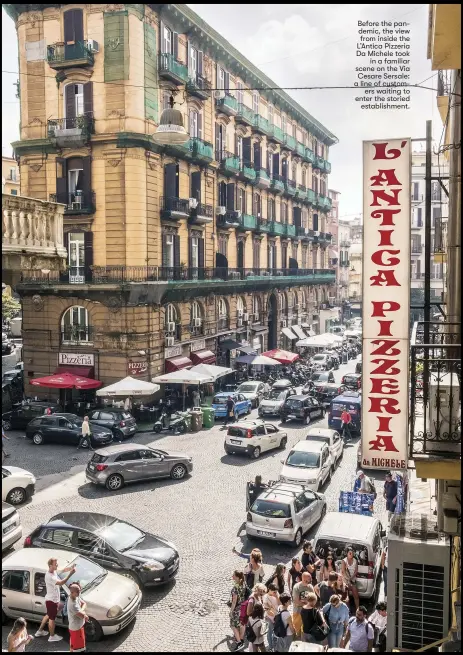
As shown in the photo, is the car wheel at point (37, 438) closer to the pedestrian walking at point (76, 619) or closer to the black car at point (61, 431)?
the black car at point (61, 431)

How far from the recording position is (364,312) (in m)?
7.29

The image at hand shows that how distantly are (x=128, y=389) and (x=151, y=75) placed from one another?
15453 millimetres

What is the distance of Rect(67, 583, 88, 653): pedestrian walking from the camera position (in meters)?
10.4

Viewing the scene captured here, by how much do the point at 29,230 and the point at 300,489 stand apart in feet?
30.4

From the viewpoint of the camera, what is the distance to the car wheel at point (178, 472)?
20469mm

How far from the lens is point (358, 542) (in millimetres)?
12812

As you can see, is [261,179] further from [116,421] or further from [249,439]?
[249,439]

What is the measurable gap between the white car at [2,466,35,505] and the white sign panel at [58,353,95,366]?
13282 millimetres

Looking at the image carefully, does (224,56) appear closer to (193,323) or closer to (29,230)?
(193,323)

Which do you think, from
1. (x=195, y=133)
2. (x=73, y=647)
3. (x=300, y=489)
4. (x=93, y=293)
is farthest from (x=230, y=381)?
(x=73, y=647)

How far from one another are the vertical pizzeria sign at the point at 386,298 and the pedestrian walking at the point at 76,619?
5988mm

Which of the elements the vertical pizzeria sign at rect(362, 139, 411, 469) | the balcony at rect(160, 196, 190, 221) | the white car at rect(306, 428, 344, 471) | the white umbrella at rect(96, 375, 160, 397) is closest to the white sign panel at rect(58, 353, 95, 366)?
the white umbrella at rect(96, 375, 160, 397)

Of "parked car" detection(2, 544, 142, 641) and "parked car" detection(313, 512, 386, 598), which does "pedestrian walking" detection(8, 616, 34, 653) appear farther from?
"parked car" detection(313, 512, 386, 598)

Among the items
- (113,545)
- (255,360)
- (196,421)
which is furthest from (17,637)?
(255,360)
